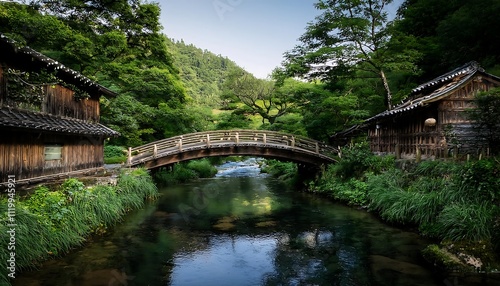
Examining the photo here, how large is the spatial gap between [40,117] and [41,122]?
1071 mm

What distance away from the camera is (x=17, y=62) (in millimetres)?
12914

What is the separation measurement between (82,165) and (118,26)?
56.9 ft

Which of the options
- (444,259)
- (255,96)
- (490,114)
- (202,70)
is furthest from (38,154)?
(202,70)

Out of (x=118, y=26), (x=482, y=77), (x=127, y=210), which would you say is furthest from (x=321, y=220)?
(x=118, y=26)

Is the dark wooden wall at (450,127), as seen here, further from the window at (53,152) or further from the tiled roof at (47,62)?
the window at (53,152)

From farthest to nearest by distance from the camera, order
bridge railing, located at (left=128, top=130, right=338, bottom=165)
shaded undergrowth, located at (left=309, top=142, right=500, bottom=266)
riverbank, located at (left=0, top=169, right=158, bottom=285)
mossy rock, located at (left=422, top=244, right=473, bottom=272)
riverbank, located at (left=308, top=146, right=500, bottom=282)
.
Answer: bridge railing, located at (left=128, top=130, right=338, bottom=165) < shaded undergrowth, located at (left=309, top=142, right=500, bottom=266) < riverbank, located at (left=308, top=146, right=500, bottom=282) < mossy rock, located at (left=422, top=244, right=473, bottom=272) < riverbank, located at (left=0, top=169, right=158, bottom=285)

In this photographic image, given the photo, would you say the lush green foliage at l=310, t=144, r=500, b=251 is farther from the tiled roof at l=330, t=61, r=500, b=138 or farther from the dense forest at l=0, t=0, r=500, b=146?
the dense forest at l=0, t=0, r=500, b=146

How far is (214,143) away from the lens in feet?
79.0

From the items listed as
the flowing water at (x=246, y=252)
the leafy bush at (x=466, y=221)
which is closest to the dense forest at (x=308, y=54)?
the flowing water at (x=246, y=252)

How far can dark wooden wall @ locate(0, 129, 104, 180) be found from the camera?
11.5m

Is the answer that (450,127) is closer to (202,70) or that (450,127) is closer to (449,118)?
(449,118)

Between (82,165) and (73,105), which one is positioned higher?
(73,105)

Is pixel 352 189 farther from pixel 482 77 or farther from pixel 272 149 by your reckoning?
pixel 482 77

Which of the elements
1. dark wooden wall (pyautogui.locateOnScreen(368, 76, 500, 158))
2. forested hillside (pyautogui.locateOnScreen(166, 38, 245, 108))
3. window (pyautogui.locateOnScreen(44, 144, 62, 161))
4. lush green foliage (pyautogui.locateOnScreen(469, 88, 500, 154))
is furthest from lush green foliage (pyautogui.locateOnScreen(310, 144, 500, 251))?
forested hillside (pyautogui.locateOnScreen(166, 38, 245, 108))
